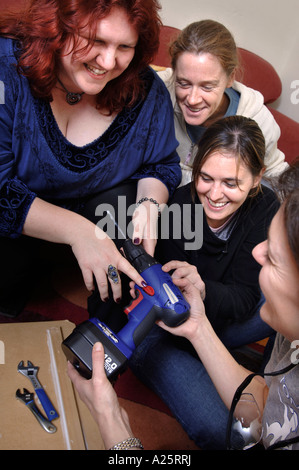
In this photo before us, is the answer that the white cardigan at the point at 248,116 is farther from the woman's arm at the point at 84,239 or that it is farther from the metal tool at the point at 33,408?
the metal tool at the point at 33,408

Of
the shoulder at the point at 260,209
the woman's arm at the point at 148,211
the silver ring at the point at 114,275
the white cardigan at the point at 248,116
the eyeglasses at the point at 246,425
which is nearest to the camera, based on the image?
the eyeglasses at the point at 246,425

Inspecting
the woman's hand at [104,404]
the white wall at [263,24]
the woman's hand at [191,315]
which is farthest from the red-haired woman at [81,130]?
the white wall at [263,24]

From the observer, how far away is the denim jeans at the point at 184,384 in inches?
43.6

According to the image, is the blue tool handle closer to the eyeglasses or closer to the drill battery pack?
the drill battery pack

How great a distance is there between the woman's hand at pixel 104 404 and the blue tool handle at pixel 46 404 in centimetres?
17

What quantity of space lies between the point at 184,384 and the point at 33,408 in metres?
0.40

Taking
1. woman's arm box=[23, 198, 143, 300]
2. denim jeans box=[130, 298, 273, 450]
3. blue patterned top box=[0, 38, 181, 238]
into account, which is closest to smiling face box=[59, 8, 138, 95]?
blue patterned top box=[0, 38, 181, 238]

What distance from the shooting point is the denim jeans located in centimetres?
111

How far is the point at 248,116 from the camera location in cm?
166

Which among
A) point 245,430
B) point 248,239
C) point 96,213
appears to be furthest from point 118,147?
point 245,430

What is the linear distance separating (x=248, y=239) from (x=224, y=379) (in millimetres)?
495

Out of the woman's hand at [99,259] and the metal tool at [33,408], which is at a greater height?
the woman's hand at [99,259]

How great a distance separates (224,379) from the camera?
99cm
